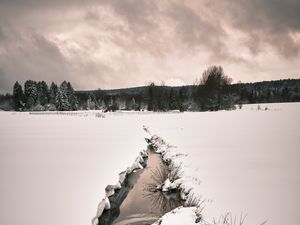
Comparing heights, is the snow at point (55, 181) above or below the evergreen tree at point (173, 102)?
below

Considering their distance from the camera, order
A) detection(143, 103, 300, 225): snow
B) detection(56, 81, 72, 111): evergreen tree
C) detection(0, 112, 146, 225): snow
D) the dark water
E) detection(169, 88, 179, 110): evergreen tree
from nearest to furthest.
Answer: detection(0, 112, 146, 225): snow < detection(143, 103, 300, 225): snow < the dark water < detection(56, 81, 72, 111): evergreen tree < detection(169, 88, 179, 110): evergreen tree

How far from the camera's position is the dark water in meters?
6.61

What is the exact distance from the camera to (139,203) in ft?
25.5

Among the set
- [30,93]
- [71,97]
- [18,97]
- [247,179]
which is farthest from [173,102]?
[247,179]

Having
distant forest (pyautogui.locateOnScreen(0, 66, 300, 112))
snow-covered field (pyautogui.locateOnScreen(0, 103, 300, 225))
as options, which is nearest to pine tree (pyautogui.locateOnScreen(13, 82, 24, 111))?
distant forest (pyautogui.locateOnScreen(0, 66, 300, 112))

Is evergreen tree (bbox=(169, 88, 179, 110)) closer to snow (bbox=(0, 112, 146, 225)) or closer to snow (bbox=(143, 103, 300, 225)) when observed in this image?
snow (bbox=(143, 103, 300, 225))

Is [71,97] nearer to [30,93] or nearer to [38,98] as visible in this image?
[38,98]

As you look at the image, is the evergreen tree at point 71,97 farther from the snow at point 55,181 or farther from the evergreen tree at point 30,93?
the snow at point 55,181

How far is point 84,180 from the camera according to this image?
7.64m

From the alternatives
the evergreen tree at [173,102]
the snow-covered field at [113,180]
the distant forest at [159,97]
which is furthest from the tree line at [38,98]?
the snow-covered field at [113,180]

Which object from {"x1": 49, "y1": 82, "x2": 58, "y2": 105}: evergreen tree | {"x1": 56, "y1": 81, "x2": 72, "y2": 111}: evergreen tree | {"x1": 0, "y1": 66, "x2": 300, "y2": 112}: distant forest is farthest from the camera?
{"x1": 49, "y1": 82, "x2": 58, "y2": 105}: evergreen tree

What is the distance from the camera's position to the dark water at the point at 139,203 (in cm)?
661

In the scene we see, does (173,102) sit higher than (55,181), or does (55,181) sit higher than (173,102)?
(173,102)

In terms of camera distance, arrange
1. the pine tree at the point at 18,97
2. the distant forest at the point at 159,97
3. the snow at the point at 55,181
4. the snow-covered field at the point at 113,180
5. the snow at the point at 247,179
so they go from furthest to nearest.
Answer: the pine tree at the point at 18,97 < the distant forest at the point at 159,97 < the snow at the point at 247,179 < the snow-covered field at the point at 113,180 < the snow at the point at 55,181
